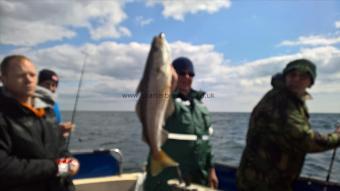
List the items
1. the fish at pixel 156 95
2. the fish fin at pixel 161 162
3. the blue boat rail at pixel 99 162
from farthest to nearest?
the blue boat rail at pixel 99 162 → the fish fin at pixel 161 162 → the fish at pixel 156 95

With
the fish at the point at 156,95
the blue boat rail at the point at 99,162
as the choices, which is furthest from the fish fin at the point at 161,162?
the blue boat rail at the point at 99,162

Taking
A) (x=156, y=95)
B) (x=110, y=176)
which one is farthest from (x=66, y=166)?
(x=110, y=176)

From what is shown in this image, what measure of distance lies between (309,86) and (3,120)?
357 cm

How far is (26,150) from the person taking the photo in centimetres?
342

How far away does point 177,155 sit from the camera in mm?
4676

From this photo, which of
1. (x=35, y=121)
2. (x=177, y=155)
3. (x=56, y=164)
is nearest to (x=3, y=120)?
(x=35, y=121)

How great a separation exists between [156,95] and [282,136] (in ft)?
5.44

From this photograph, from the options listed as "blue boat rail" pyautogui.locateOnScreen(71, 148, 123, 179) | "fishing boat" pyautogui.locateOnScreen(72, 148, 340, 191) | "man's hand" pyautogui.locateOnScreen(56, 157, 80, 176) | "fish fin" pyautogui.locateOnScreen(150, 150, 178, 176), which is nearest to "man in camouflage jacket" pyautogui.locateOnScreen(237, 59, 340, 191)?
"fish fin" pyautogui.locateOnScreen(150, 150, 178, 176)

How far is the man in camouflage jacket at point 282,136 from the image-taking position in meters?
4.04

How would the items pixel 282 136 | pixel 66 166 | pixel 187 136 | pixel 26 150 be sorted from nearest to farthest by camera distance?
pixel 26 150, pixel 66 166, pixel 282 136, pixel 187 136

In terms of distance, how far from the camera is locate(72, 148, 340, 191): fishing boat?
6.86 metres

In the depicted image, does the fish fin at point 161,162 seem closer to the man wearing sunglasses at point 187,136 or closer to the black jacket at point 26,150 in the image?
the man wearing sunglasses at point 187,136

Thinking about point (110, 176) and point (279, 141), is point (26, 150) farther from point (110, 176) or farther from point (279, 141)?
point (110, 176)

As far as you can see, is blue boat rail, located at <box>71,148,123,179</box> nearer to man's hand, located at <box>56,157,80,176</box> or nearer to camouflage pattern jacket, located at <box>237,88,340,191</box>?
man's hand, located at <box>56,157,80,176</box>
